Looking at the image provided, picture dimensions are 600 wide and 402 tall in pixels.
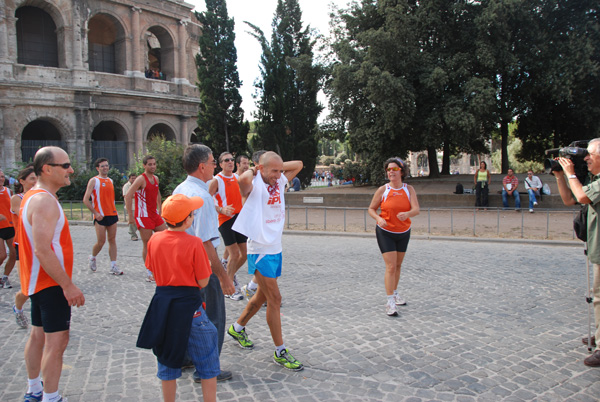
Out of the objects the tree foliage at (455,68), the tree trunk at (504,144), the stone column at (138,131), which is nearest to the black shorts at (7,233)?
the tree foliage at (455,68)

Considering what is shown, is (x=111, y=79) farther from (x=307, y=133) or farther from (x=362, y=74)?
(x=362, y=74)

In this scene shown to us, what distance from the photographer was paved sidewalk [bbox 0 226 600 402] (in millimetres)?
3727

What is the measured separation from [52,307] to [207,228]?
129cm

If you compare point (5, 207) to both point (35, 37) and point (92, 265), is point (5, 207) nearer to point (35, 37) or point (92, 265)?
point (92, 265)

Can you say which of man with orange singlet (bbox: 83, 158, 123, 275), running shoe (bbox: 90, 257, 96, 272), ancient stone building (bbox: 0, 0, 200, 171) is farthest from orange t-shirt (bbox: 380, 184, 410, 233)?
ancient stone building (bbox: 0, 0, 200, 171)

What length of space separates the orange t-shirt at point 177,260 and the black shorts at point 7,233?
5.47m

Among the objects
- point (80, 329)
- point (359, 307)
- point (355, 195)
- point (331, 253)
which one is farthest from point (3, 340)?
point (355, 195)

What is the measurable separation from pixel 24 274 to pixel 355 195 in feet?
57.6

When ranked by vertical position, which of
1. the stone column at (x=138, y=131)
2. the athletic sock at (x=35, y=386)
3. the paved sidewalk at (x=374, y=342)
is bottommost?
the paved sidewalk at (x=374, y=342)

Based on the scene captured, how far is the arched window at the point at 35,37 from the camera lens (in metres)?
31.5

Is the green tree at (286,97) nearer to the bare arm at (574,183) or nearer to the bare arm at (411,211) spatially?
the bare arm at (411,211)

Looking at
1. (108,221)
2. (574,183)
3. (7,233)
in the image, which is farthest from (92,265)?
(574,183)

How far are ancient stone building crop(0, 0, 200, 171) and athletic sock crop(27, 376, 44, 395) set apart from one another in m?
28.5

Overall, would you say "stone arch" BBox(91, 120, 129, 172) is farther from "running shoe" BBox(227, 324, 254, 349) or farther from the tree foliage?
"running shoe" BBox(227, 324, 254, 349)
